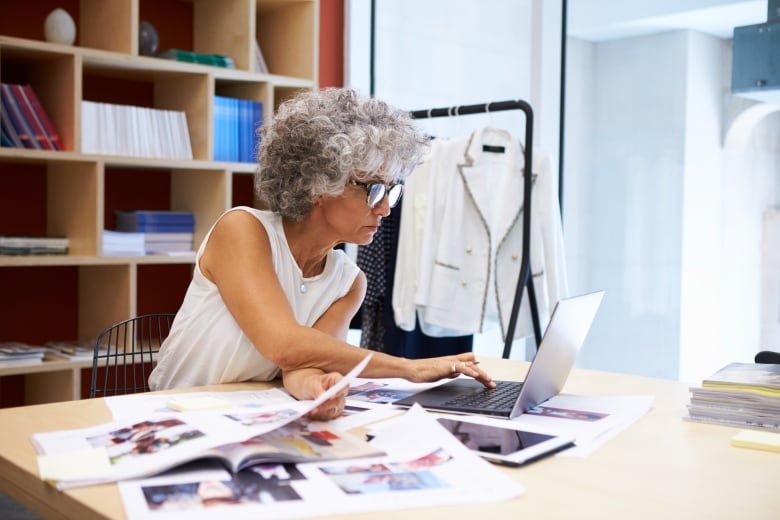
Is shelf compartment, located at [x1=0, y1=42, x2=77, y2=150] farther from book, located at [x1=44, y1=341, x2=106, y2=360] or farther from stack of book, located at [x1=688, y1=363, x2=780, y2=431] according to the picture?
stack of book, located at [x1=688, y1=363, x2=780, y2=431]

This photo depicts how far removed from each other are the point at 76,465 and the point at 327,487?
0.34m

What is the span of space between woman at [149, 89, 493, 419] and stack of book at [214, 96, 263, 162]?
1826 mm

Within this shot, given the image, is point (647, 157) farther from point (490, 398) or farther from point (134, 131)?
point (490, 398)

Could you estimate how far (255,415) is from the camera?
1423 millimetres

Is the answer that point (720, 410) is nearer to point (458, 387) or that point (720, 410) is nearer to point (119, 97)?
point (458, 387)

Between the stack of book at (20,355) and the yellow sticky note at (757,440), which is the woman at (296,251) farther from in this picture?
the stack of book at (20,355)

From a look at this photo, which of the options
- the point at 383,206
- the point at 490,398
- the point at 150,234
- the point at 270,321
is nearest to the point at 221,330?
the point at 270,321

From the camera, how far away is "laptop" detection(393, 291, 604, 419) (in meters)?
1.50

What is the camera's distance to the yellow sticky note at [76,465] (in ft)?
3.62

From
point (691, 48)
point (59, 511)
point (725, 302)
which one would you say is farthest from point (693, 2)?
point (59, 511)

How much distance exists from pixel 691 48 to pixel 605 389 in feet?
6.30

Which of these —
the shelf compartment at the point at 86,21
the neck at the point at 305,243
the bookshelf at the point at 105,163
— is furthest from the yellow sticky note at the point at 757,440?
the shelf compartment at the point at 86,21

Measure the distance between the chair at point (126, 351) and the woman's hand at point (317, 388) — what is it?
0.51 m

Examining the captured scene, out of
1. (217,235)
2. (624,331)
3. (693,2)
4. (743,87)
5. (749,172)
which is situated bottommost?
(624,331)
